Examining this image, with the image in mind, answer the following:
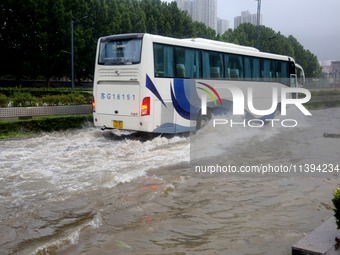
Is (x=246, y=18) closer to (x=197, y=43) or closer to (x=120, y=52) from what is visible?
(x=197, y=43)

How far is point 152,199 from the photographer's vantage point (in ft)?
23.3

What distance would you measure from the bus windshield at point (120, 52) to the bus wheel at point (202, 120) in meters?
3.49

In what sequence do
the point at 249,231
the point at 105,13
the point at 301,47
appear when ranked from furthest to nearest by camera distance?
1. the point at 301,47
2. the point at 105,13
3. the point at 249,231

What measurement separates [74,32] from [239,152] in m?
31.0

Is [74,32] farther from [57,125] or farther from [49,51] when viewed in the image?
[57,125]

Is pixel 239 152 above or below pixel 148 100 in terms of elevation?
below

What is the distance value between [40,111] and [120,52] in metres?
4.31

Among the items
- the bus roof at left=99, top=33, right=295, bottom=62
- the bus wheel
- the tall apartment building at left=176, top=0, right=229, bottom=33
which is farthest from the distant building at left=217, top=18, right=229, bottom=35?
the bus wheel

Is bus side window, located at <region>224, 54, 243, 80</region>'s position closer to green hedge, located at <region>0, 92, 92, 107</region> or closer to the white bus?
the white bus

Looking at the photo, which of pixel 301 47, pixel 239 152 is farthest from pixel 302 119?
pixel 301 47

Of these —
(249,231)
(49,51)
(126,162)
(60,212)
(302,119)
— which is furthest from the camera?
(49,51)

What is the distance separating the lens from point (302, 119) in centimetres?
2281

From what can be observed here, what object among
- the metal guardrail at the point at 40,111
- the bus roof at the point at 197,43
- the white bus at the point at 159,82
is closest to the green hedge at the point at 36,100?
the metal guardrail at the point at 40,111

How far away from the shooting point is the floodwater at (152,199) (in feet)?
17.5
